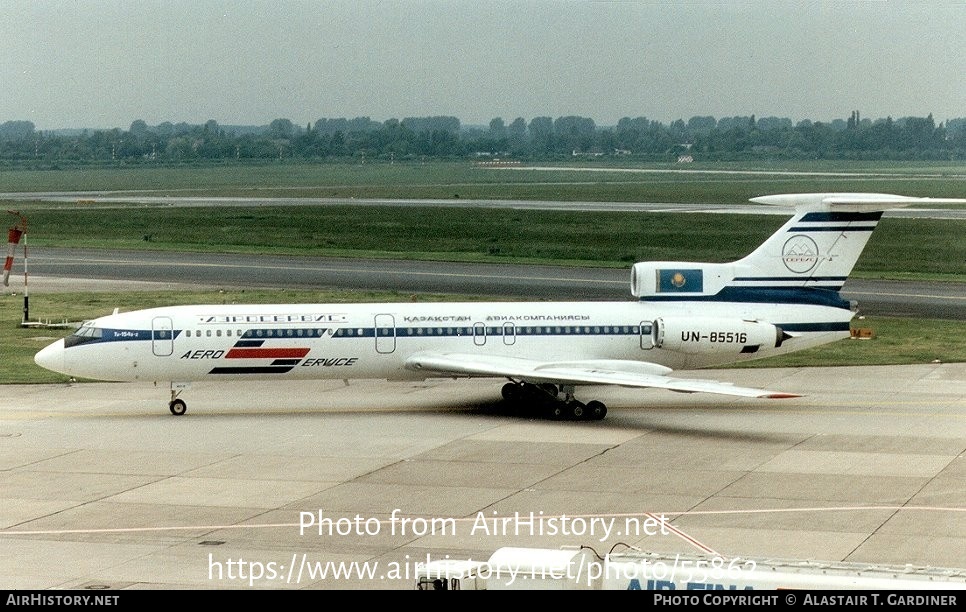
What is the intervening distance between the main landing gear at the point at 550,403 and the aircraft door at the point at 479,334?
1.57m

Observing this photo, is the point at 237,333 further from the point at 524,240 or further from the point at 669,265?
the point at 524,240

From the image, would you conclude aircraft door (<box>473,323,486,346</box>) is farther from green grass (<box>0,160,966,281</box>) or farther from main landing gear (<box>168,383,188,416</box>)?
green grass (<box>0,160,966,281</box>)

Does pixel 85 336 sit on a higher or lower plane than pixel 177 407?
higher

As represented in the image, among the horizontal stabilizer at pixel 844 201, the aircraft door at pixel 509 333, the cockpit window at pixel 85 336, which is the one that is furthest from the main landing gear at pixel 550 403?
the cockpit window at pixel 85 336

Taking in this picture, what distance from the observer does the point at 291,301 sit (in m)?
57.5

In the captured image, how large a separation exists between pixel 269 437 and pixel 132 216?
77907 millimetres

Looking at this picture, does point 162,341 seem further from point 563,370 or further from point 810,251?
point 810,251

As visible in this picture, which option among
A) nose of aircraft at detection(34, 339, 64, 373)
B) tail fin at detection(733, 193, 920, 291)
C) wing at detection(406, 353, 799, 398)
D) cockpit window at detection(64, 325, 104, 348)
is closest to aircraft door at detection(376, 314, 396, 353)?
wing at detection(406, 353, 799, 398)

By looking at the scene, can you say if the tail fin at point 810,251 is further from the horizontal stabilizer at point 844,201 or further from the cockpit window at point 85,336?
the cockpit window at point 85,336

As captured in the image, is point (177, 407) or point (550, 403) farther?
point (550, 403)

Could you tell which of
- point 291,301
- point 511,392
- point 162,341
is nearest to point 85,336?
point 162,341

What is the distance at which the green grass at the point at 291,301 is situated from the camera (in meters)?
44.5

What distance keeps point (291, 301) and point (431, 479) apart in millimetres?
30940
